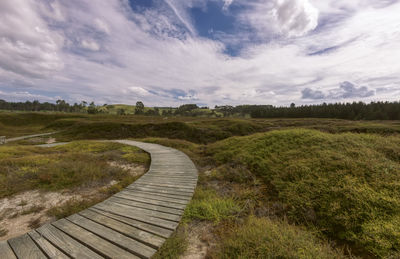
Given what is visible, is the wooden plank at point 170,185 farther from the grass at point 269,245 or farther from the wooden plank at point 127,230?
the grass at point 269,245

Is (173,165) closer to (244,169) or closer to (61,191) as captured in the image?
(244,169)

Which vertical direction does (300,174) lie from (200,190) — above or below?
above

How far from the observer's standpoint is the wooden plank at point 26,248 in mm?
2754

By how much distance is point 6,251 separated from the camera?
9.22 feet

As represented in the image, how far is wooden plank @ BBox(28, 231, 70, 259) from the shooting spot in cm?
278

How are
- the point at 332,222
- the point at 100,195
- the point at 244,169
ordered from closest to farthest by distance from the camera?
the point at 332,222 < the point at 100,195 < the point at 244,169

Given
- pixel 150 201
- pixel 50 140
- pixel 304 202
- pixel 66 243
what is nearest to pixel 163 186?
pixel 150 201

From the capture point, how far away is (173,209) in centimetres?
439

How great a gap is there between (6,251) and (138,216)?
2.41 metres

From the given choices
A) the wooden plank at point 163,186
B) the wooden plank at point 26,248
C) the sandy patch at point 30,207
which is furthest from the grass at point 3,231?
the wooden plank at point 163,186

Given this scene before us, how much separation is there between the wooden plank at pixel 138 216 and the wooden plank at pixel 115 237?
576 millimetres

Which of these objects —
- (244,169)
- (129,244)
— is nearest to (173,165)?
(244,169)

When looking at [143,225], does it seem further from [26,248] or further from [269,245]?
[269,245]

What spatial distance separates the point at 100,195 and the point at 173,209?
11.3 ft
